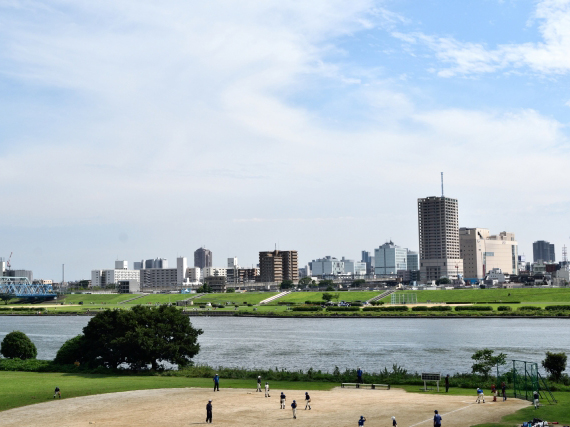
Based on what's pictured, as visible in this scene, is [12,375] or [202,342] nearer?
[12,375]

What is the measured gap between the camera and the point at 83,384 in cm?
4928

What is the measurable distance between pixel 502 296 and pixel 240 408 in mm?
132858

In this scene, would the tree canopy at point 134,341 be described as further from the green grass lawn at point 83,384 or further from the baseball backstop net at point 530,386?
the baseball backstop net at point 530,386

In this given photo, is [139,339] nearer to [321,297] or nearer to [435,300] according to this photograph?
[435,300]

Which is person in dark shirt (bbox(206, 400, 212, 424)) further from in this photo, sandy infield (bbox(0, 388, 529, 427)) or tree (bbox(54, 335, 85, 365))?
tree (bbox(54, 335, 85, 365))

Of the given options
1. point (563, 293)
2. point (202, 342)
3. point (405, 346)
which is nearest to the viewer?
point (405, 346)

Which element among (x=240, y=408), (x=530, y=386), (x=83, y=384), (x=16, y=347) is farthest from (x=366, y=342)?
(x=240, y=408)

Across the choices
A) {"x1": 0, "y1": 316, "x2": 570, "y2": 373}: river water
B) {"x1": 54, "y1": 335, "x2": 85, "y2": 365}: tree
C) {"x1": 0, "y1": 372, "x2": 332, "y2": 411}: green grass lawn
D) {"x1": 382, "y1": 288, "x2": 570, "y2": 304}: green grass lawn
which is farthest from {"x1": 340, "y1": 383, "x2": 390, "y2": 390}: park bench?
{"x1": 382, "y1": 288, "x2": 570, "y2": 304}: green grass lawn

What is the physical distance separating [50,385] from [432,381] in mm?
28633

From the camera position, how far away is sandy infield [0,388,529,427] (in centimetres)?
3538

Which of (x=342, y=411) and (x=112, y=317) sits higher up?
(x=112, y=317)

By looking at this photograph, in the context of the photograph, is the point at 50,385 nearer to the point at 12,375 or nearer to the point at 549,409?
the point at 12,375

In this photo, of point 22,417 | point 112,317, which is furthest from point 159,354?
point 22,417

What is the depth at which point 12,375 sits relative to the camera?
180ft
